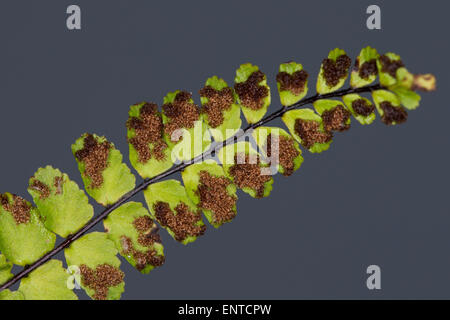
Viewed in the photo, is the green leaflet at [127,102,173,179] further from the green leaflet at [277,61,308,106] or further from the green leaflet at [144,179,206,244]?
the green leaflet at [277,61,308,106]

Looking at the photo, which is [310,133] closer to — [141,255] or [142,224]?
[142,224]

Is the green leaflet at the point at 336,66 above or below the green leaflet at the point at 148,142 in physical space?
above

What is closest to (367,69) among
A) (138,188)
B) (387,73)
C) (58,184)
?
(387,73)

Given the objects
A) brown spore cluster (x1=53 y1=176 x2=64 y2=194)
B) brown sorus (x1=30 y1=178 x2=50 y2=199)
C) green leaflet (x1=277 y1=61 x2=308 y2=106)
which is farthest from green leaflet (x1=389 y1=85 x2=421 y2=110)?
brown sorus (x1=30 y1=178 x2=50 y2=199)

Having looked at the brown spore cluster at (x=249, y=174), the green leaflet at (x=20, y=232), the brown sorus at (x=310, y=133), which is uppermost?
the brown sorus at (x=310, y=133)

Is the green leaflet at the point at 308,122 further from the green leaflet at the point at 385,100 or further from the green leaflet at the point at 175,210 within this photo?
the green leaflet at the point at 175,210

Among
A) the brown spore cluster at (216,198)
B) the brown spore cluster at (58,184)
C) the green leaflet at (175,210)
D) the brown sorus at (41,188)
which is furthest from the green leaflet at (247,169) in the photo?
the brown sorus at (41,188)

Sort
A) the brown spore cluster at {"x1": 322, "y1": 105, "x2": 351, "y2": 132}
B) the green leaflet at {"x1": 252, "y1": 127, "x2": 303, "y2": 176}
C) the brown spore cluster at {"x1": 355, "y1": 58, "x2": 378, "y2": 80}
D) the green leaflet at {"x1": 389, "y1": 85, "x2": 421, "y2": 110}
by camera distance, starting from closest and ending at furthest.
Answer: the green leaflet at {"x1": 389, "y1": 85, "x2": 421, "y2": 110} → the brown spore cluster at {"x1": 355, "y1": 58, "x2": 378, "y2": 80} → the brown spore cluster at {"x1": 322, "y1": 105, "x2": 351, "y2": 132} → the green leaflet at {"x1": 252, "y1": 127, "x2": 303, "y2": 176}
